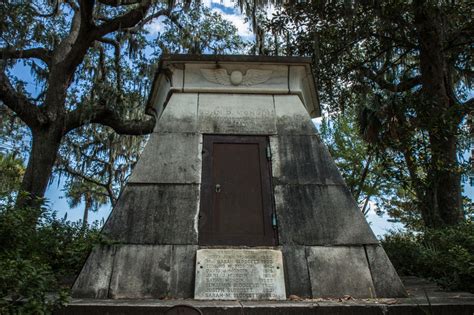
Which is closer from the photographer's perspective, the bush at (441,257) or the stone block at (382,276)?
the stone block at (382,276)

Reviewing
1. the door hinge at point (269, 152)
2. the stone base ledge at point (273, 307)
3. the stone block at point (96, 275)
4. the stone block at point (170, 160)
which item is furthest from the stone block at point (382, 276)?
the stone block at point (96, 275)

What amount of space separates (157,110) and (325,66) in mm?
6498

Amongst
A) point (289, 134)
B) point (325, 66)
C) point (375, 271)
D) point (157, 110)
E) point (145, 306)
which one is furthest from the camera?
point (325, 66)

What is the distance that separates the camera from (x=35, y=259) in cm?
371

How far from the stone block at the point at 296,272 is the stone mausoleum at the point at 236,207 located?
0.04ft

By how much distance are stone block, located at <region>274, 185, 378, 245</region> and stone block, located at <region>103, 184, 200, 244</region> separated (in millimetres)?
1052

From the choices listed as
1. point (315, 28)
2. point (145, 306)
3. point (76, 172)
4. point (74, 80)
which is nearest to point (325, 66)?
point (315, 28)

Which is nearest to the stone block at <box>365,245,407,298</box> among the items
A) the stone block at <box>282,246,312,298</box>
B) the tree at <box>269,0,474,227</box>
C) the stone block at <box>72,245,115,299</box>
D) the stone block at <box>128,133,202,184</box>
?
the stone block at <box>282,246,312,298</box>

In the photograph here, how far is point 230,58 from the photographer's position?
5555 millimetres

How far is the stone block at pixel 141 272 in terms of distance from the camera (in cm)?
403

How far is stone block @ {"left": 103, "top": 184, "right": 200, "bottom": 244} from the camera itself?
4.40 m

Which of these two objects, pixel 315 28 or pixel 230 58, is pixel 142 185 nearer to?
pixel 230 58

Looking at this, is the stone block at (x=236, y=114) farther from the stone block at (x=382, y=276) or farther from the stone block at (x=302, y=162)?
the stone block at (x=382, y=276)

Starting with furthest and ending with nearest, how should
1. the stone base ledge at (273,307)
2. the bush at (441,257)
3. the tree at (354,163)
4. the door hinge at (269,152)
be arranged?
the tree at (354,163) → the door hinge at (269,152) → the bush at (441,257) → the stone base ledge at (273,307)
